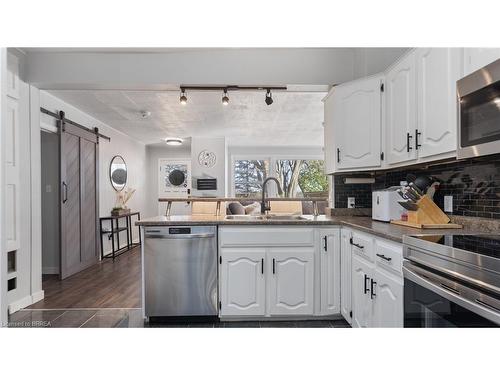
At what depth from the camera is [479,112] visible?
1427mm

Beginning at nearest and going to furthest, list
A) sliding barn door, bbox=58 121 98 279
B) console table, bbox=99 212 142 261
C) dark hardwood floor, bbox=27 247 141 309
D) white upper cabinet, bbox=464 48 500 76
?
white upper cabinet, bbox=464 48 500 76, dark hardwood floor, bbox=27 247 141 309, sliding barn door, bbox=58 121 98 279, console table, bbox=99 212 142 261

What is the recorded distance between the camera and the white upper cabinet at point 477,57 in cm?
133

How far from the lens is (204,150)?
6.50 metres

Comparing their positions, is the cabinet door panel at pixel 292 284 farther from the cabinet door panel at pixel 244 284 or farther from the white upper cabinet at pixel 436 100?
the white upper cabinet at pixel 436 100

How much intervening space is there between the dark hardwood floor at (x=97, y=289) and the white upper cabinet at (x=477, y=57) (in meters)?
3.10

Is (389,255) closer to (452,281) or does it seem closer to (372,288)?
(372,288)

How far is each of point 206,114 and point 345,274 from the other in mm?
3303

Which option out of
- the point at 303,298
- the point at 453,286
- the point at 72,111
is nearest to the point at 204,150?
the point at 72,111

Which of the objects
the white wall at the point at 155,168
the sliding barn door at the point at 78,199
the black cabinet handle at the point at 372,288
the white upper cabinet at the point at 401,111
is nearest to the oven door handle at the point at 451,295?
the black cabinet handle at the point at 372,288

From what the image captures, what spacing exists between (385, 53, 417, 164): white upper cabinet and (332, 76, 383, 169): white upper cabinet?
0.10 meters

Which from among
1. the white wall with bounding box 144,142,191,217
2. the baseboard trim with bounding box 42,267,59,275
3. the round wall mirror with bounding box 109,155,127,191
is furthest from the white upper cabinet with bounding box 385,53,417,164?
the white wall with bounding box 144,142,191,217

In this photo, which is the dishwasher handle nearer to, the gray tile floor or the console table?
the gray tile floor

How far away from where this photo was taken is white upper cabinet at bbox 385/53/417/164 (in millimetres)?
1952

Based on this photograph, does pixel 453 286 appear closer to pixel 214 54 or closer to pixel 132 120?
pixel 214 54
